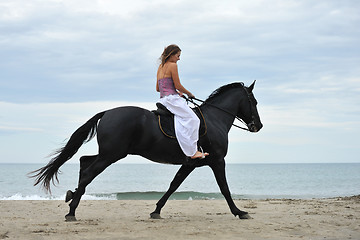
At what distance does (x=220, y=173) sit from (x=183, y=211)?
1962 mm

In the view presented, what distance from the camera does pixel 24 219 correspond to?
7348 millimetres

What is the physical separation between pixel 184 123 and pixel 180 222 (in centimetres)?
161

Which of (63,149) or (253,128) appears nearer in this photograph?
(63,149)

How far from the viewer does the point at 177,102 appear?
692 cm

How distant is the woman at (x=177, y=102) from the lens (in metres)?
6.79

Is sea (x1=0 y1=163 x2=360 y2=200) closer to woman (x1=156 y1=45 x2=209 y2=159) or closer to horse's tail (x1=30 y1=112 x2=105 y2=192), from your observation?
horse's tail (x1=30 y1=112 x2=105 y2=192)

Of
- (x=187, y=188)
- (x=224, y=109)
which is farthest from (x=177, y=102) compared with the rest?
(x=187, y=188)

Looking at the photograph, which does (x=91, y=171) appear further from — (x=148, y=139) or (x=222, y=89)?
(x=222, y=89)

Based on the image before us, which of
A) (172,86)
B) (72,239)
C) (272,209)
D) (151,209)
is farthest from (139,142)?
(272,209)

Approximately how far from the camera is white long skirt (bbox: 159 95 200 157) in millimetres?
6770

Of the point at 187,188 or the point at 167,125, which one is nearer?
the point at 167,125

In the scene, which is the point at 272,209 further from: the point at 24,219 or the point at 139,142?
the point at 24,219

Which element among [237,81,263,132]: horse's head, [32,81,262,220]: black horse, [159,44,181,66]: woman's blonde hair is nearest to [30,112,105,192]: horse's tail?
[32,81,262,220]: black horse

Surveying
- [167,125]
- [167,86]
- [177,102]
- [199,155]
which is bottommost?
[199,155]
